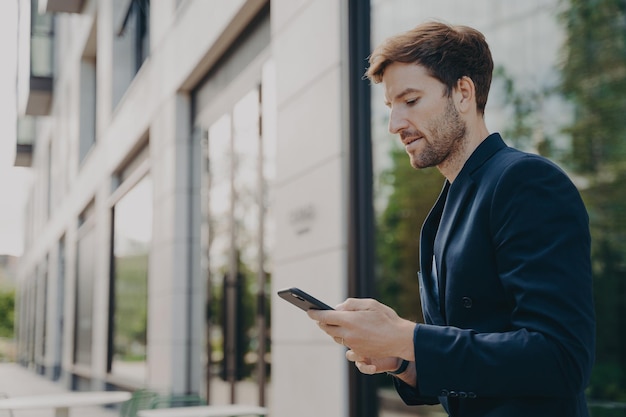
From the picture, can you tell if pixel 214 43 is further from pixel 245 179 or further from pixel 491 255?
pixel 491 255

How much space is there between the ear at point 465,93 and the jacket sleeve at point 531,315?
9.3 inches

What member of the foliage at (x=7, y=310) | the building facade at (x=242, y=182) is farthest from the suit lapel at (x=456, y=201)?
the foliage at (x=7, y=310)

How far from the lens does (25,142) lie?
39688 millimetres

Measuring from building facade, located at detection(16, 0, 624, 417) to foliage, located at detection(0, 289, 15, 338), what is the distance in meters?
46.7

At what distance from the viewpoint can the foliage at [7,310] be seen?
64312 millimetres

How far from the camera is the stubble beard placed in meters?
1.80

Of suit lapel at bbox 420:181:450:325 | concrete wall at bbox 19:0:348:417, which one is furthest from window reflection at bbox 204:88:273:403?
suit lapel at bbox 420:181:450:325

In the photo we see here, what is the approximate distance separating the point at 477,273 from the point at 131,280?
13.0 meters

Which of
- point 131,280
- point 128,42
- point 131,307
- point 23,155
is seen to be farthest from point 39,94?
point 131,307

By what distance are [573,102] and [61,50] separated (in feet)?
78.7

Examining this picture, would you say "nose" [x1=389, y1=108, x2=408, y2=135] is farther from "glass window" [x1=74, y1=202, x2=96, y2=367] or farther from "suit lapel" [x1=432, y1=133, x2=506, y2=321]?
"glass window" [x1=74, y1=202, x2=96, y2=367]

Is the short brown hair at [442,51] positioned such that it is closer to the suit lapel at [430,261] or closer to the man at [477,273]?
the man at [477,273]

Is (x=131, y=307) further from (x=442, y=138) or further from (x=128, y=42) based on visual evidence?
(x=442, y=138)

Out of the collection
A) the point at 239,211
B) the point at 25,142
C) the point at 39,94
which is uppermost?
the point at 25,142
